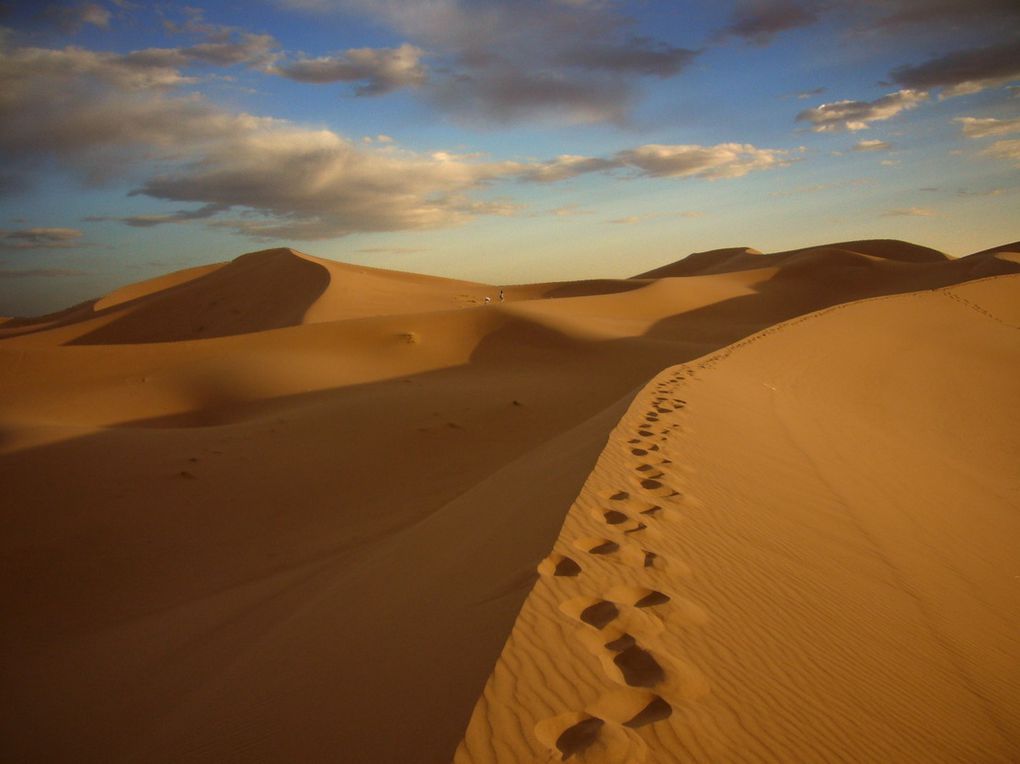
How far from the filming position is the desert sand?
247 cm

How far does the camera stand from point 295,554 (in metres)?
6.30

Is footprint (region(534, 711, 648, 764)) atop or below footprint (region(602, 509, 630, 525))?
below

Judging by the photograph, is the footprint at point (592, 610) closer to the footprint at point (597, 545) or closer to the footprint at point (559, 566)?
the footprint at point (559, 566)

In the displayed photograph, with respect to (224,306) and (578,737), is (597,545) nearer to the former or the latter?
(578,737)

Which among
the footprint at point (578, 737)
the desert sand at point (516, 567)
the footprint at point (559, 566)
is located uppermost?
the footprint at point (559, 566)

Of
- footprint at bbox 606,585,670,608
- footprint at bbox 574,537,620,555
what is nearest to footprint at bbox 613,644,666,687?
footprint at bbox 606,585,670,608

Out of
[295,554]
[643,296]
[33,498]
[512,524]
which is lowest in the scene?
[295,554]

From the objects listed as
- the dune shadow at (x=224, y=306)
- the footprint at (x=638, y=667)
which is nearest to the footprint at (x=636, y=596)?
the footprint at (x=638, y=667)

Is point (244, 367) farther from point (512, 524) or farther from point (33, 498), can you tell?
point (512, 524)

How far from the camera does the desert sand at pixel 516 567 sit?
8.09 feet

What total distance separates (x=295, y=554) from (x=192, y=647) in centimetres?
196

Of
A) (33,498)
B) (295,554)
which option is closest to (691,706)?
(295,554)

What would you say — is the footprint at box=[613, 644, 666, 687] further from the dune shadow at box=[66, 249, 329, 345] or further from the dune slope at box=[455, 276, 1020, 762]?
the dune shadow at box=[66, 249, 329, 345]

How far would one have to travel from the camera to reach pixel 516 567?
3531mm
